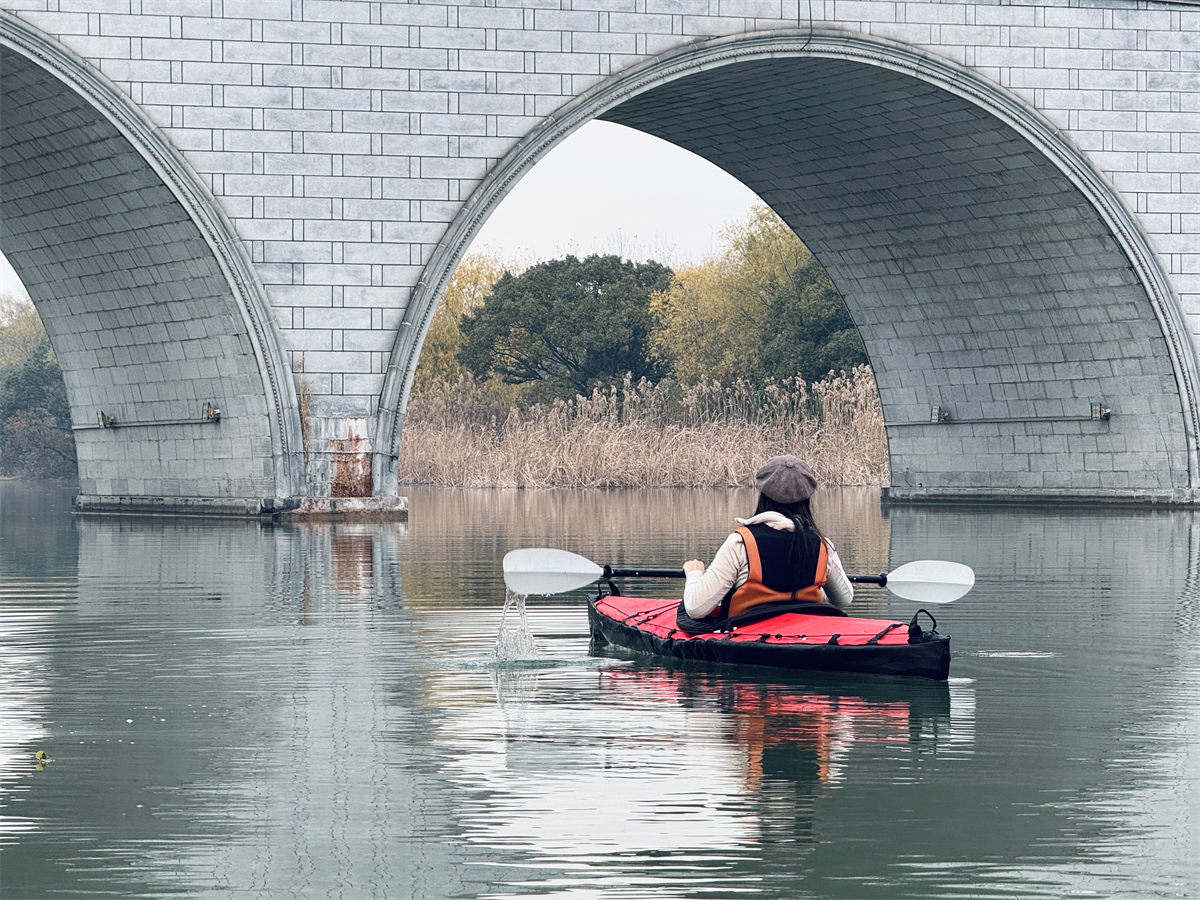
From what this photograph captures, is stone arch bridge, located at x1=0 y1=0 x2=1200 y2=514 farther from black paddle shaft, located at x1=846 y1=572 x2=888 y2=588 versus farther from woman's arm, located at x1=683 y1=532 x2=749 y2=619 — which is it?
woman's arm, located at x1=683 y1=532 x2=749 y2=619

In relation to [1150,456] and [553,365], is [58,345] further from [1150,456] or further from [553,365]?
[553,365]

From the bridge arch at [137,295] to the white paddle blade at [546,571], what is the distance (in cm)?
1006

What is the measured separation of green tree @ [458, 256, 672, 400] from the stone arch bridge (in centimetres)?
2216

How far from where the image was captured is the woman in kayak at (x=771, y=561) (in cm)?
874

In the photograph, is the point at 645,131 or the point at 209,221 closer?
the point at 209,221

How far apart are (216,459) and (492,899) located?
1701cm

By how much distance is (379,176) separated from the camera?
19891 mm

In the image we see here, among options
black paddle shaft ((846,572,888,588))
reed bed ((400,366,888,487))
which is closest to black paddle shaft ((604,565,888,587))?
black paddle shaft ((846,572,888,588))

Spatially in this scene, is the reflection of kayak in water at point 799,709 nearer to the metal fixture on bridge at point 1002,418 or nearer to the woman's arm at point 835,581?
the woman's arm at point 835,581

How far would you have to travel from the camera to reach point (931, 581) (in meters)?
9.41

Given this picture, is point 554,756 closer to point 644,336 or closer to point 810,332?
point 810,332

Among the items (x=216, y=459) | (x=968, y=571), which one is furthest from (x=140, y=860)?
(x=216, y=459)

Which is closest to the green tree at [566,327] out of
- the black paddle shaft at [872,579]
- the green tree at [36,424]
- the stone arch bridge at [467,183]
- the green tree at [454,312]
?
the green tree at [454,312]

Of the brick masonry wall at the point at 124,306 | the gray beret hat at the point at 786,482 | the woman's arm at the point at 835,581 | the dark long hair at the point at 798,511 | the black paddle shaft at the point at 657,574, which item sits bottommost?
the black paddle shaft at the point at 657,574
